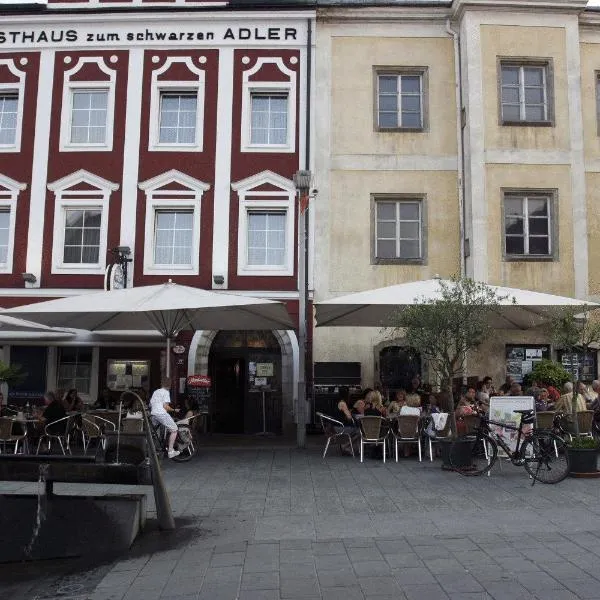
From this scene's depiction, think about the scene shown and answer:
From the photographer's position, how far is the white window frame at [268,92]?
16734mm

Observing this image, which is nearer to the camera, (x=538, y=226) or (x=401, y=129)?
(x=538, y=226)

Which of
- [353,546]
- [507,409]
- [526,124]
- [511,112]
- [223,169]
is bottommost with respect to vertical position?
[353,546]

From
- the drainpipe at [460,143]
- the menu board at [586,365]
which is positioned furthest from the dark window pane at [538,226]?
the menu board at [586,365]

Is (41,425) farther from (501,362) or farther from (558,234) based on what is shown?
(558,234)

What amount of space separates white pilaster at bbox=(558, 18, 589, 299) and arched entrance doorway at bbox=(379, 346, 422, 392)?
13.5 feet

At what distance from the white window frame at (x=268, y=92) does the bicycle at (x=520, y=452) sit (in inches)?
355

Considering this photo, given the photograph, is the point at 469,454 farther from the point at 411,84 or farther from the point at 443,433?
the point at 411,84

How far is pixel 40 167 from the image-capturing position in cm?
1678

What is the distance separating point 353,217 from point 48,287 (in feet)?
24.5

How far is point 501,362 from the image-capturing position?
1579 cm

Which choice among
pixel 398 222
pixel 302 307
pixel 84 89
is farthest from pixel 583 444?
pixel 84 89

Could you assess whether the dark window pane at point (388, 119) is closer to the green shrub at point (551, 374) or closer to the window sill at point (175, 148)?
the window sill at point (175, 148)

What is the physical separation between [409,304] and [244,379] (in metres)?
6.82

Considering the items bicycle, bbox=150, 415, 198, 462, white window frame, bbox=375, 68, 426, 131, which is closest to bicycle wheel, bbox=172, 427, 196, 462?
bicycle, bbox=150, 415, 198, 462
